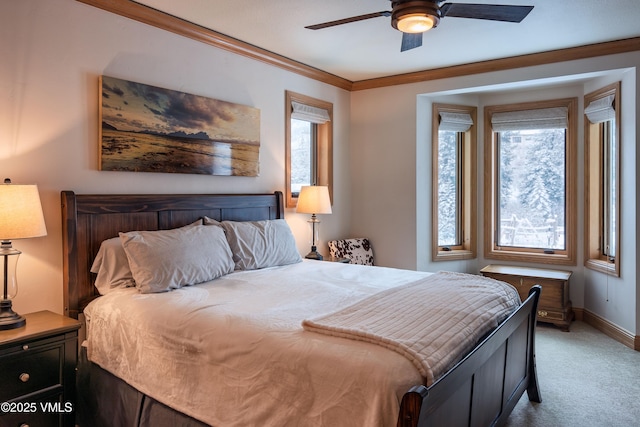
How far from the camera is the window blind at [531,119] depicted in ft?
15.5

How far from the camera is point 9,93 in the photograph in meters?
2.47

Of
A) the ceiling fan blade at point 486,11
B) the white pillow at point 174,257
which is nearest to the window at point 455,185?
the ceiling fan blade at point 486,11

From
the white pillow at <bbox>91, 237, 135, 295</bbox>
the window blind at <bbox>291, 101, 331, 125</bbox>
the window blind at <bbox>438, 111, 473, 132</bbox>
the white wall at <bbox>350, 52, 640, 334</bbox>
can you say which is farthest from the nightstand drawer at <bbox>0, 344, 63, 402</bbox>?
the window blind at <bbox>438, 111, 473, 132</bbox>

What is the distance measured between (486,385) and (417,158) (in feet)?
10.3

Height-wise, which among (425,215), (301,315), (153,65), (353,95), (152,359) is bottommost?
(152,359)

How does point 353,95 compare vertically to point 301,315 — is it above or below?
above

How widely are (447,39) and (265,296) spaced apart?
2.70 m

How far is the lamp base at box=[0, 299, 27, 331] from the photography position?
7.27ft

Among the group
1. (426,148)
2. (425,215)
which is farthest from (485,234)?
(426,148)

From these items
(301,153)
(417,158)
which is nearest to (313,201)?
(301,153)

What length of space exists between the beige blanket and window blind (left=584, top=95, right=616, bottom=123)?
2.56m

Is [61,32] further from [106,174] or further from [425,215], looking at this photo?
[425,215]

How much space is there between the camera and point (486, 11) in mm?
2412

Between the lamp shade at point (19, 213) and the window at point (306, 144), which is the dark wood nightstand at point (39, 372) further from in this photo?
the window at point (306, 144)
